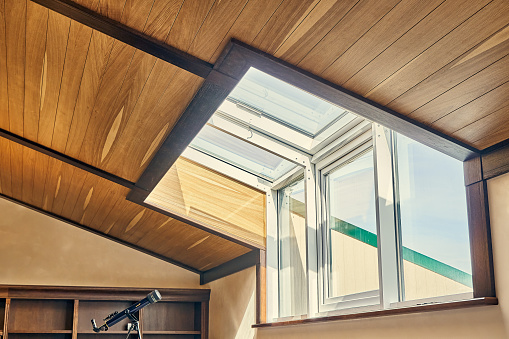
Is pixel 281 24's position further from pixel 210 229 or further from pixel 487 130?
pixel 210 229

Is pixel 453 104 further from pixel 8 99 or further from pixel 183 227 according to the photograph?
pixel 183 227

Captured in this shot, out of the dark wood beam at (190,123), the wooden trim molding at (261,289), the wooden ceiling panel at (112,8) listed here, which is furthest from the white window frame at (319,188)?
the wooden ceiling panel at (112,8)

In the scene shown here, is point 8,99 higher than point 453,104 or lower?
higher

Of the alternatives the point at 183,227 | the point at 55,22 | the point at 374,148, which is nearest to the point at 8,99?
the point at 55,22

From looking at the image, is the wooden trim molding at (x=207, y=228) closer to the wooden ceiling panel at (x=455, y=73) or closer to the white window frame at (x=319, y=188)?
the white window frame at (x=319, y=188)

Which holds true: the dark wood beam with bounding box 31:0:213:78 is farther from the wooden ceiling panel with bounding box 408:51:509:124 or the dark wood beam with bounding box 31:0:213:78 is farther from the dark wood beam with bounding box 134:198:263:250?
the dark wood beam with bounding box 134:198:263:250

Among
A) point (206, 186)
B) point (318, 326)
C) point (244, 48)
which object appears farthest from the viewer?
point (206, 186)

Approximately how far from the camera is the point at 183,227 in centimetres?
479

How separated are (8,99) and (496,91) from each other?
299 cm

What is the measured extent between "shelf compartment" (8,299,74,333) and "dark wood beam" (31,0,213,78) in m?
3.91

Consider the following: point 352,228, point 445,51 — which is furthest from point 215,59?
point 352,228

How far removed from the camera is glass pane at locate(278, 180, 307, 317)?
4.05 metres

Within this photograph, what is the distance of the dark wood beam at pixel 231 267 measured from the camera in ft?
15.2

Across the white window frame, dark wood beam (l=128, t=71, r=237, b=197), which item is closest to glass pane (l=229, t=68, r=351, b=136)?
the white window frame
